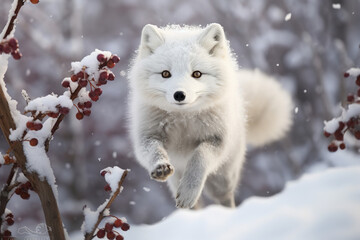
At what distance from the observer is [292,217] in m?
1.41

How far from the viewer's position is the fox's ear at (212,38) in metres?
1.48

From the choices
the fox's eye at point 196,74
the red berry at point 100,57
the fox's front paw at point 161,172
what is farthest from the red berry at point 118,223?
the fox's eye at point 196,74

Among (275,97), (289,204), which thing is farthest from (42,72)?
(289,204)

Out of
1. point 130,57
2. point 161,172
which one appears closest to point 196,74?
point 161,172

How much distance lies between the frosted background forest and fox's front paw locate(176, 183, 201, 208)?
153 cm

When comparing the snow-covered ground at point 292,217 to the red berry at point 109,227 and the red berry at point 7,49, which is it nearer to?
the red berry at point 109,227

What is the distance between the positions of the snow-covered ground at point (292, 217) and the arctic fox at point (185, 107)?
17cm

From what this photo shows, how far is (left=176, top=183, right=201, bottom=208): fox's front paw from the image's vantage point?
133cm

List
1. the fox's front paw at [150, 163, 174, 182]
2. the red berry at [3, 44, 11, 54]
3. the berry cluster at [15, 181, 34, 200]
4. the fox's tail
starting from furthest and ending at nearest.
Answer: the fox's tail < the fox's front paw at [150, 163, 174, 182] < the berry cluster at [15, 181, 34, 200] < the red berry at [3, 44, 11, 54]

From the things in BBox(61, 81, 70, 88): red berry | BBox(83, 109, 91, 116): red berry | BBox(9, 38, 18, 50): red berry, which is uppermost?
BBox(9, 38, 18, 50): red berry

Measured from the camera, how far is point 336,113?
314 centimetres

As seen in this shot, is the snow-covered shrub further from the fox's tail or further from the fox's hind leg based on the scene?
the fox's tail

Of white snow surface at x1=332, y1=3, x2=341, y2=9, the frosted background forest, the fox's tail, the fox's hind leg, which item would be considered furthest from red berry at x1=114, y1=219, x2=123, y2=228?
white snow surface at x1=332, y1=3, x2=341, y2=9

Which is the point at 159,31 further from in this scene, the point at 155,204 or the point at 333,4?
the point at 155,204
